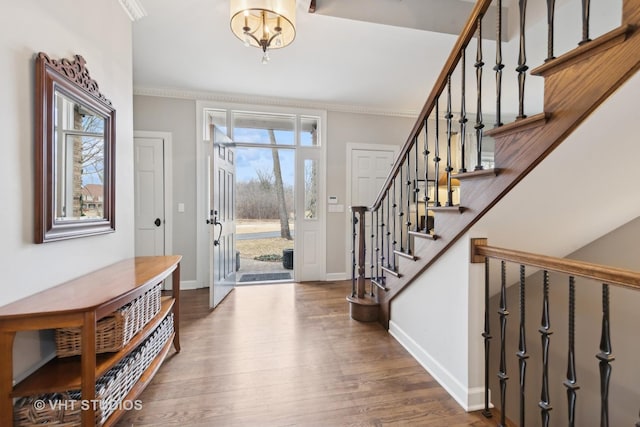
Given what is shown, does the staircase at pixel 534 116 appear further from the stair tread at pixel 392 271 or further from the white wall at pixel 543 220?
the stair tread at pixel 392 271

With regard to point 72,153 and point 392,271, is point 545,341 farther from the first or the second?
point 72,153

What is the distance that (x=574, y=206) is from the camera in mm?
1550

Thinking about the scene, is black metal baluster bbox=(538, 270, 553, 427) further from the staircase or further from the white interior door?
the white interior door

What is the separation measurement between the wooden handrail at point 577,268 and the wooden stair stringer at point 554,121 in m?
0.24

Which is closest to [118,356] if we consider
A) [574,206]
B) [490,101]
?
[574,206]

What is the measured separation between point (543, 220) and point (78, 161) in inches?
110

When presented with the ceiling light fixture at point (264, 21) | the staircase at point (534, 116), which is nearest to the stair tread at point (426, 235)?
the staircase at point (534, 116)

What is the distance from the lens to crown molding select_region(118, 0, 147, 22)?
2045 mm

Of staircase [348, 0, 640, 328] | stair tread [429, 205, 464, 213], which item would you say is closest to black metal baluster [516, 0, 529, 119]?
staircase [348, 0, 640, 328]

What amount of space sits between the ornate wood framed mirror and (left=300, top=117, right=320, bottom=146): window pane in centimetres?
258

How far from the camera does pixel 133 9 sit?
2.11 meters

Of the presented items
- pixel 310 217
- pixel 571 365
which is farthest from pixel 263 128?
pixel 571 365

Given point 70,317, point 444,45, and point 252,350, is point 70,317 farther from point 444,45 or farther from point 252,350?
point 444,45

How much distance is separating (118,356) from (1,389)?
1.23 ft
